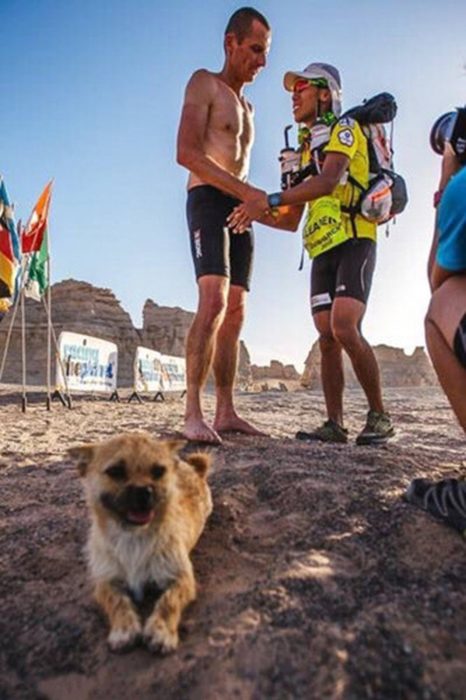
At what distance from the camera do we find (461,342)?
203 centimetres

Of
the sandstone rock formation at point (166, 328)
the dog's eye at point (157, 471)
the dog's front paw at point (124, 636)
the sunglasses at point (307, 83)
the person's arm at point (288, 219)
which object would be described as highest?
the sandstone rock formation at point (166, 328)

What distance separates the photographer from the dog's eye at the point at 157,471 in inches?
71.4

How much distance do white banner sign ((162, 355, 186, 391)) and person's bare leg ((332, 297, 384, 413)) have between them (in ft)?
44.4

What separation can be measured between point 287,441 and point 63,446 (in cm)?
207

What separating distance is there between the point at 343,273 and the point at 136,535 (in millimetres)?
2889

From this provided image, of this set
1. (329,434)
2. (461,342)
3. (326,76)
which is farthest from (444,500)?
(326,76)

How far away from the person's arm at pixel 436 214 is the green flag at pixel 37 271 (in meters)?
8.84

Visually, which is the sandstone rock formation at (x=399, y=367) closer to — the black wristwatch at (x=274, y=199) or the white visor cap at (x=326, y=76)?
the white visor cap at (x=326, y=76)

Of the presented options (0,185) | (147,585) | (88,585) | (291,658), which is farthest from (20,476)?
(0,185)

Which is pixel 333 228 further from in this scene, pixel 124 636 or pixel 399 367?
pixel 399 367

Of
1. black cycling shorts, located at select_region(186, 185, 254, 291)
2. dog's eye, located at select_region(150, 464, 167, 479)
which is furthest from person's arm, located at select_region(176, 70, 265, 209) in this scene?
dog's eye, located at select_region(150, 464, 167, 479)

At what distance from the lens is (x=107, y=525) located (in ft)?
5.90

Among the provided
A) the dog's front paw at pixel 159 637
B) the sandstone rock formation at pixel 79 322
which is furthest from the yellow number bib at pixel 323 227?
the sandstone rock formation at pixel 79 322

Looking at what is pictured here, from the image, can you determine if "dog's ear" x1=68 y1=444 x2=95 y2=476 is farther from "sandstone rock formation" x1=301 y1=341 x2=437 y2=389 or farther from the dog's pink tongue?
"sandstone rock formation" x1=301 y1=341 x2=437 y2=389
